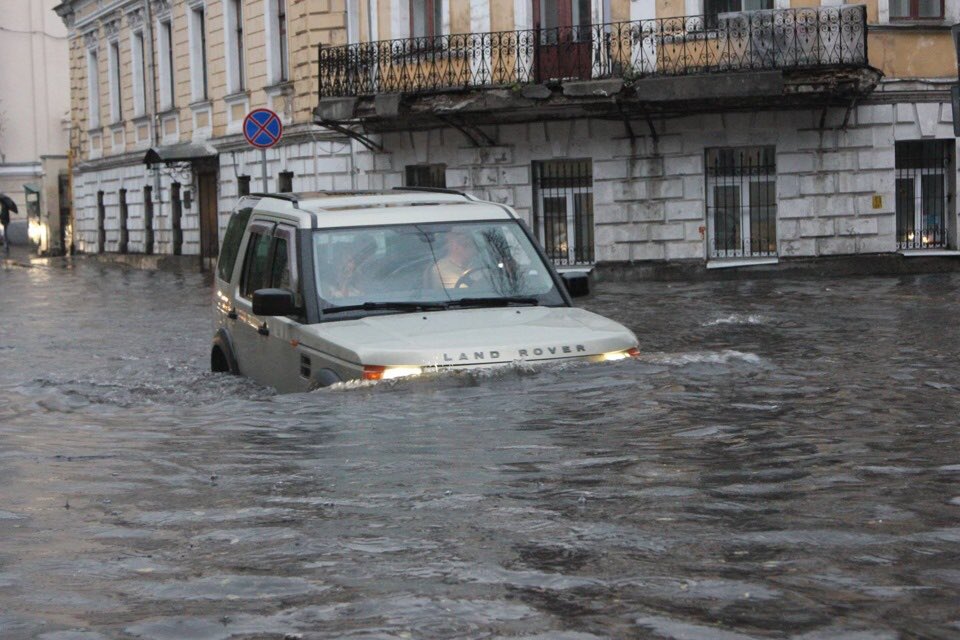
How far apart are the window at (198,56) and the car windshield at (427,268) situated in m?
29.2

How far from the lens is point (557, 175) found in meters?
27.5

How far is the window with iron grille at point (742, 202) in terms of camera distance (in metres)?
25.9

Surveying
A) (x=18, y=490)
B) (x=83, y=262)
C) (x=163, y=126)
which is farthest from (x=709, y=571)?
(x=83, y=262)

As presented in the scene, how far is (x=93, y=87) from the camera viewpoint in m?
47.7

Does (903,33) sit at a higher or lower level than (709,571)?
higher

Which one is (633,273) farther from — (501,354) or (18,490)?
(18,490)

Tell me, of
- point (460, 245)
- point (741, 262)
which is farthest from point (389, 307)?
point (741, 262)

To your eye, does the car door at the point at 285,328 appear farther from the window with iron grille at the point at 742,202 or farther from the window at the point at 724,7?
the window with iron grille at the point at 742,202

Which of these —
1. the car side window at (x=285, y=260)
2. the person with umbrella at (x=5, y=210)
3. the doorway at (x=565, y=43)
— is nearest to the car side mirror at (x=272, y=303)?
the car side window at (x=285, y=260)

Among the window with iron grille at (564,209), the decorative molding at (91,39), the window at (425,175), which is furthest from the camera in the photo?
the decorative molding at (91,39)

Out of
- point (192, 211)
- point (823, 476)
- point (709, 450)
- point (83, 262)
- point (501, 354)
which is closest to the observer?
point (823, 476)

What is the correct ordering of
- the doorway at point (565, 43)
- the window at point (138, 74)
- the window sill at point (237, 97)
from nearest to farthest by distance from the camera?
the doorway at point (565, 43)
the window sill at point (237, 97)
the window at point (138, 74)

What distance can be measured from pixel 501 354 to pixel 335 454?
1.15 meters

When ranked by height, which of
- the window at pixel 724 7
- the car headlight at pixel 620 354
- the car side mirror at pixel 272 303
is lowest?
the car headlight at pixel 620 354
